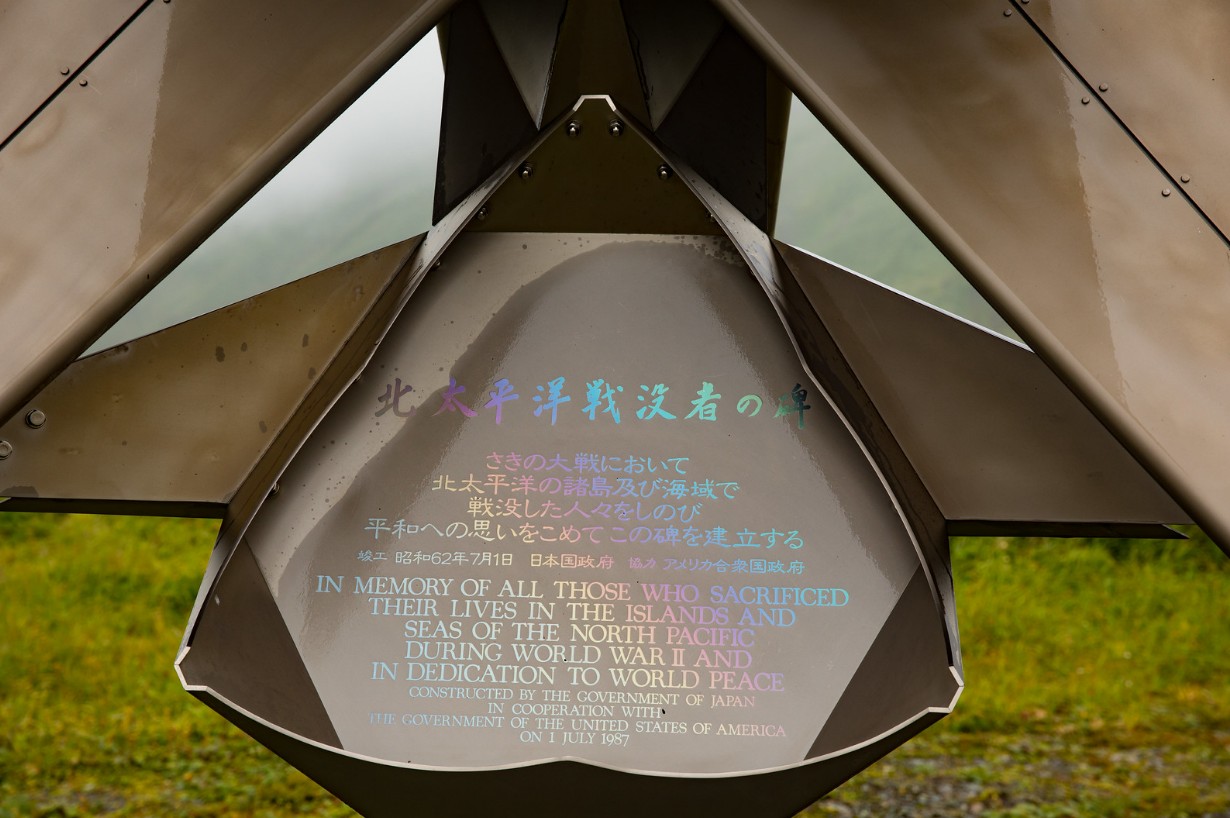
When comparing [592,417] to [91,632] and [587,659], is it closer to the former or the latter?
[587,659]

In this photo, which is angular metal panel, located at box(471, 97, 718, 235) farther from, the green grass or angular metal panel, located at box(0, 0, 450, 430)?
the green grass

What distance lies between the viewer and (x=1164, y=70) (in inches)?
91.7

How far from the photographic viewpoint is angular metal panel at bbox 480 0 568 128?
2.82m

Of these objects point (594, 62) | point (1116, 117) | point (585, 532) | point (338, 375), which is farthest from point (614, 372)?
point (1116, 117)

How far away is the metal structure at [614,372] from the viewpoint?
2227 millimetres

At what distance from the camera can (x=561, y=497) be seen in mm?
2596

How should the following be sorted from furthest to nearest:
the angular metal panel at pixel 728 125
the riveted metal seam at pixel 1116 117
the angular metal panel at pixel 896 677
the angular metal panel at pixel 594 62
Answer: the angular metal panel at pixel 728 125 < the angular metal panel at pixel 594 62 < the angular metal panel at pixel 896 677 < the riveted metal seam at pixel 1116 117

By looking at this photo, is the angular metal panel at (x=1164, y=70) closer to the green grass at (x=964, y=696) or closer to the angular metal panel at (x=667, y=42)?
the angular metal panel at (x=667, y=42)

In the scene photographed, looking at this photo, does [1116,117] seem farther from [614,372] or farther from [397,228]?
[397,228]

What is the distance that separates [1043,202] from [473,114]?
4.41 ft

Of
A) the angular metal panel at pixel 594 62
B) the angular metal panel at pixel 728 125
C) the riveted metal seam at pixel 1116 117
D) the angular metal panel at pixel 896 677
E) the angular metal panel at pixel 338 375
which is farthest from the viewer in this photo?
the angular metal panel at pixel 728 125

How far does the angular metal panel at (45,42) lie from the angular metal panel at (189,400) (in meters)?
0.57

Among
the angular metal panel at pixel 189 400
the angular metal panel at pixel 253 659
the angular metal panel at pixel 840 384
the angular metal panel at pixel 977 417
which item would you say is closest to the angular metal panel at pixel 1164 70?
the angular metal panel at pixel 977 417

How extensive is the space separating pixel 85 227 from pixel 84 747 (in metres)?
4.27
